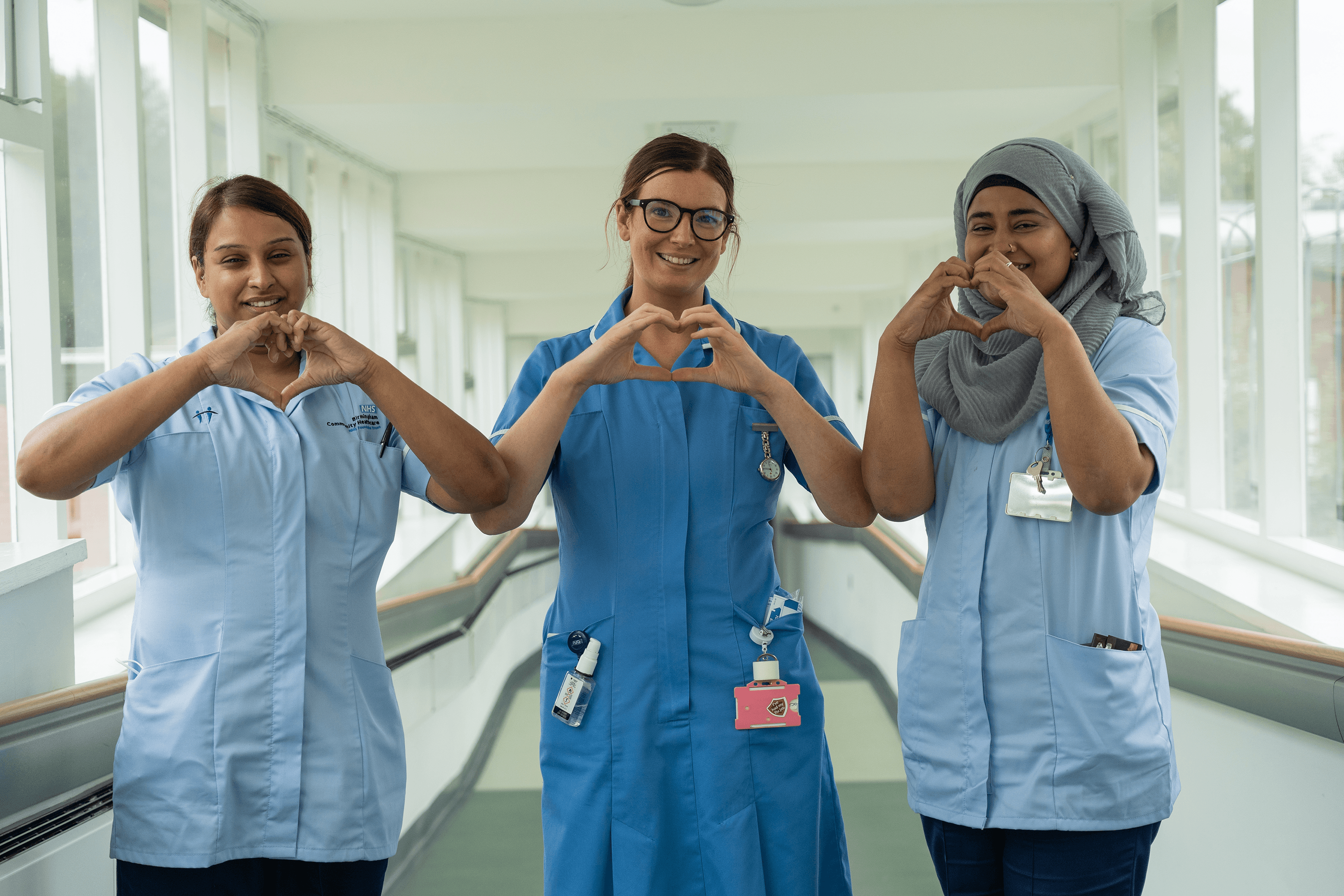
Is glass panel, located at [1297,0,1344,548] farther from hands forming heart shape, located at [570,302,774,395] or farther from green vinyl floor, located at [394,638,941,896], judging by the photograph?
hands forming heart shape, located at [570,302,774,395]

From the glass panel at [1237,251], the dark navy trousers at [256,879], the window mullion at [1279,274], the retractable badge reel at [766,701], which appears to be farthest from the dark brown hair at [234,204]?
the glass panel at [1237,251]

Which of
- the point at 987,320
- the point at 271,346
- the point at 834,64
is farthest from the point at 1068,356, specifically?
the point at 834,64

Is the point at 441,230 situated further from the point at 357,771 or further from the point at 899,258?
the point at 357,771

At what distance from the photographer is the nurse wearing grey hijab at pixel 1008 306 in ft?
5.61

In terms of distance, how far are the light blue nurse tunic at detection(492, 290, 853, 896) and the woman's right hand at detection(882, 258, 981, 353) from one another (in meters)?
0.31

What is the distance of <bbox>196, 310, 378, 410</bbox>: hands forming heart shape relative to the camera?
1.57 meters

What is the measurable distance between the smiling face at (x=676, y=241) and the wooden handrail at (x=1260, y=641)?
1663mm

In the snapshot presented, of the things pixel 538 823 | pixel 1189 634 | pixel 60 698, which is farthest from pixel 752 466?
pixel 538 823

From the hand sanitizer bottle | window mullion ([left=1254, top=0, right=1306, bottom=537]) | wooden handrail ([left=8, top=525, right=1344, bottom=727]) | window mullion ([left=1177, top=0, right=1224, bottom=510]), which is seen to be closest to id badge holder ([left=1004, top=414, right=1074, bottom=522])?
the hand sanitizer bottle

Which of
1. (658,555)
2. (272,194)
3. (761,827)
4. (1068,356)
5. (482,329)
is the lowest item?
(761,827)

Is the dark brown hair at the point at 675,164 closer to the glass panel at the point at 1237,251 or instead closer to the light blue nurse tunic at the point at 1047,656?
the light blue nurse tunic at the point at 1047,656

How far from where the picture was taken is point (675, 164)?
1.91 metres

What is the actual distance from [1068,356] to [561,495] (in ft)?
3.09

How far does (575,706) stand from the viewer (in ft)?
6.12
